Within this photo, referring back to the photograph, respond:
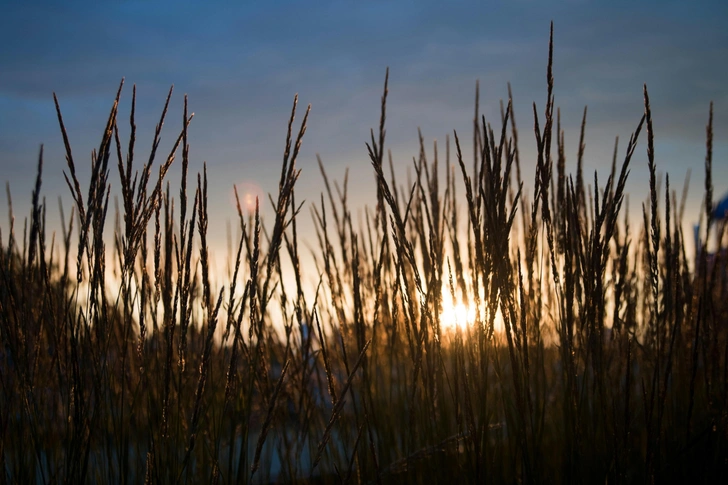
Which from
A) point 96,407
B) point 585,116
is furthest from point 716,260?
point 96,407

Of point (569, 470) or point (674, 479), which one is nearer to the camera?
point (569, 470)

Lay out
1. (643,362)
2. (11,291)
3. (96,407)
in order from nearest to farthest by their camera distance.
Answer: (96,407) → (11,291) → (643,362)

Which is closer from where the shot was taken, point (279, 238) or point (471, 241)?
point (279, 238)

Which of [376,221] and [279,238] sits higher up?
[376,221]

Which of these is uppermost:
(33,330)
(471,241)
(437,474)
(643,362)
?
(471,241)

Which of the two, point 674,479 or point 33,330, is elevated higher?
point 33,330

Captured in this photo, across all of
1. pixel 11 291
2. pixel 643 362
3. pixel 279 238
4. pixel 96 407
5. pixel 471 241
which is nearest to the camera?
pixel 279 238

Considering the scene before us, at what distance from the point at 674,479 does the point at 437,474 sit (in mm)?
750

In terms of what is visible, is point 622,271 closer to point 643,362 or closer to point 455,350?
point 455,350

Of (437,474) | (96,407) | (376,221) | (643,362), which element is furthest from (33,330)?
(643,362)

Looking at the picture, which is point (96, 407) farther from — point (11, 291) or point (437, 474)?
point (437, 474)

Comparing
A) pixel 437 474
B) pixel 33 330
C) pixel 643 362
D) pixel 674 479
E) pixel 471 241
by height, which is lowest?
pixel 674 479

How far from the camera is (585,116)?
5.12ft

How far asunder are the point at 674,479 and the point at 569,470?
61 cm
